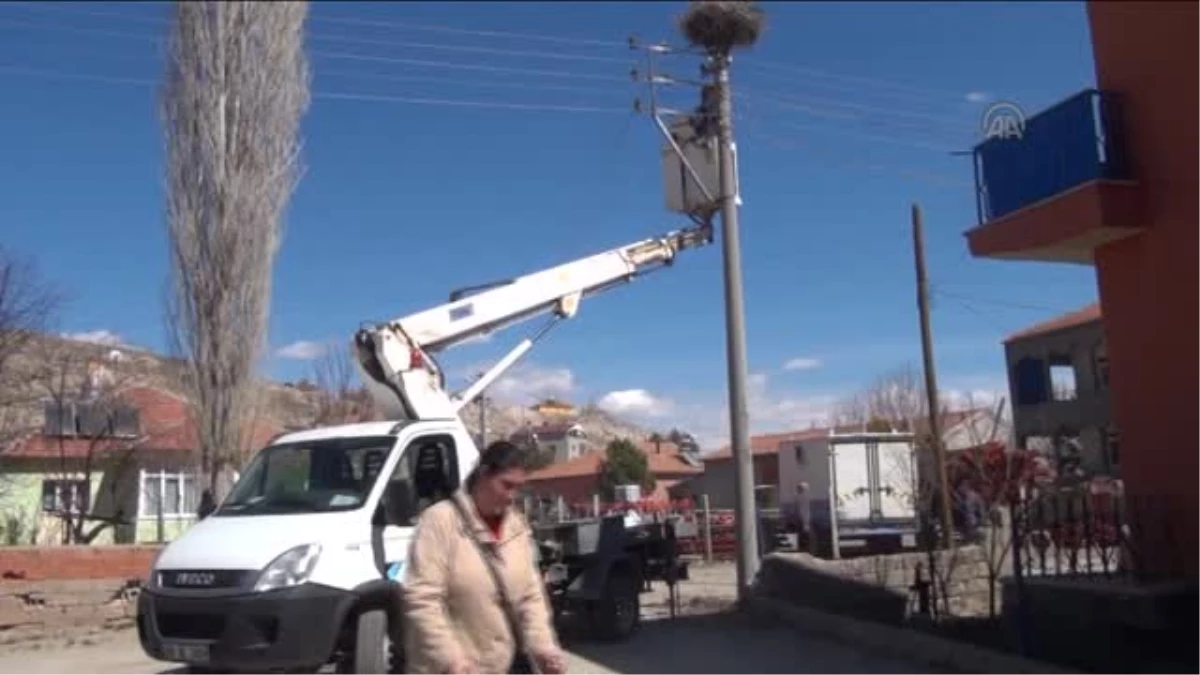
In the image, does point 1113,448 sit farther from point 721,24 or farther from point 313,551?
point 313,551

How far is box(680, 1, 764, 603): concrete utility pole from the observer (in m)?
17.0

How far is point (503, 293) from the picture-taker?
15047 millimetres

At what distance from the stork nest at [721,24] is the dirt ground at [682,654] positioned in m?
8.12

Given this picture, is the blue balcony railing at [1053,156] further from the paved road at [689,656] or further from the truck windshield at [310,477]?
the truck windshield at [310,477]

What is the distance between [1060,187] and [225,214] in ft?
41.6

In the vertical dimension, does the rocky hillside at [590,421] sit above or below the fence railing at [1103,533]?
above

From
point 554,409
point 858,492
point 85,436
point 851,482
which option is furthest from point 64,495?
point 554,409

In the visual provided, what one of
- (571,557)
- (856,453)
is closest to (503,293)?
(571,557)

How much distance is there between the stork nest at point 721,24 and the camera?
1759 cm

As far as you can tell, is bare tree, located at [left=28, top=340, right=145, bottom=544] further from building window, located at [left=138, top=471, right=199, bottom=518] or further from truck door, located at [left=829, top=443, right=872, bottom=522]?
truck door, located at [left=829, top=443, right=872, bottom=522]

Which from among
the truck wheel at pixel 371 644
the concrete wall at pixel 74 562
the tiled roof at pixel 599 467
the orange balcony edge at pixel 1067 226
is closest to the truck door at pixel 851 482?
the concrete wall at pixel 74 562

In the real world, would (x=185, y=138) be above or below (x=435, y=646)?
above

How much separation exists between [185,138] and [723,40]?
8.22 metres

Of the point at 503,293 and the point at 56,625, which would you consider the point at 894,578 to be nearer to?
the point at 503,293
